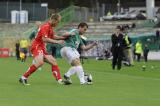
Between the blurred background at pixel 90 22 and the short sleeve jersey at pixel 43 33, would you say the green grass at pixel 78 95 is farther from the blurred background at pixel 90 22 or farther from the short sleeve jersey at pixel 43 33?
the blurred background at pixel 90 22

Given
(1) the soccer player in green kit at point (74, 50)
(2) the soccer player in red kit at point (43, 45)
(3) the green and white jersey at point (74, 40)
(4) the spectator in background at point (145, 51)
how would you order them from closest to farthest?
1. (2) the soccer player in red kit at point (43, 45)
2. (1) the soccer player in green kit at point (74, 50)
3. (3) the green and white jersey at point (74, 40)
4. (4) the spectator in background at point (145, 51)

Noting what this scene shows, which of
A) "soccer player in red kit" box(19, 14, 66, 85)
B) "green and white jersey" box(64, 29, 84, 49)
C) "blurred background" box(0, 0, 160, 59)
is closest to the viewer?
"soccer player in red kit" box(19, 14, 66, 85)

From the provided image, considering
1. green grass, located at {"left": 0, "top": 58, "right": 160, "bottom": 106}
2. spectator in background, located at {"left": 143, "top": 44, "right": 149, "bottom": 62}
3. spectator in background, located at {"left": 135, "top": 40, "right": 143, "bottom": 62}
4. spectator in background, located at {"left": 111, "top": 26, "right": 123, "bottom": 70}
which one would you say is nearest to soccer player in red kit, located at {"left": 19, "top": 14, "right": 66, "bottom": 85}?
green grass, located at {"left": 0, "top": 58, "right": 160, "bottom": 106}

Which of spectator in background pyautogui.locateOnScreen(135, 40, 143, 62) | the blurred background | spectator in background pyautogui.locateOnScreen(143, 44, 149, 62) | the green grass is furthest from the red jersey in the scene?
the blurred background

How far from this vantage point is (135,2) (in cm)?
9288

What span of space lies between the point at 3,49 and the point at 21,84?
43092 mm

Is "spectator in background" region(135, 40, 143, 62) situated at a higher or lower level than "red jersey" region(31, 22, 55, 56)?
lower

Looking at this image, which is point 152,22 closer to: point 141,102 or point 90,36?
point 90,36

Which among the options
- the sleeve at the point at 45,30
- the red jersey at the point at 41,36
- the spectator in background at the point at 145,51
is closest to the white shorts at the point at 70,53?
the red jersey at the point at 41,36

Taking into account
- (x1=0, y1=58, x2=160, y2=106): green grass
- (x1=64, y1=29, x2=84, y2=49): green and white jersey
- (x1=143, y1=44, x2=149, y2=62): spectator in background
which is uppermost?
(x1=64, y1=29, x2=84, y2=49): green and white jersey

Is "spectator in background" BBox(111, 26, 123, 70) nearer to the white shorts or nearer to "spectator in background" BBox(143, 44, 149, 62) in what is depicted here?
the white shorts

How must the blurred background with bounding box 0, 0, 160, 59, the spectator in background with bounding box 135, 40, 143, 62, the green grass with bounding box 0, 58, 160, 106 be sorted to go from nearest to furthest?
the green grass with bounding box 0, 58, 160, 106 → the spectator in background with bounding box 135, 40, 143, 62 → the blurred background with bounding box 0, 0, 160, 59

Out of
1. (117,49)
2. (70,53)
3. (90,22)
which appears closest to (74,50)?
(70,53)

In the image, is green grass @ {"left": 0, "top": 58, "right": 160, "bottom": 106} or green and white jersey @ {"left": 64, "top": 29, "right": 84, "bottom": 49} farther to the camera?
green and white jersey @ {"left": 64, "top": 29, "right": 84, "bottom": 49}
